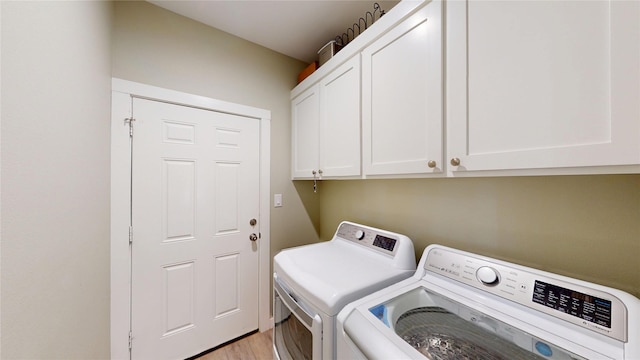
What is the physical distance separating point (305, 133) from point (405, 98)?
997 mm

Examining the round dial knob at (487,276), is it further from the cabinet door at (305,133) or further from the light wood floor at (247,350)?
the light wood floor at (247,350)

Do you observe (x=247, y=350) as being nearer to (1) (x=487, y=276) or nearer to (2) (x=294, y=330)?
(2) (x=294, y=330)

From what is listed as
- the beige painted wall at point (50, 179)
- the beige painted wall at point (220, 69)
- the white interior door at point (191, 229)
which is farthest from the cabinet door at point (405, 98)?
the beige painted wall at point (50, 179)

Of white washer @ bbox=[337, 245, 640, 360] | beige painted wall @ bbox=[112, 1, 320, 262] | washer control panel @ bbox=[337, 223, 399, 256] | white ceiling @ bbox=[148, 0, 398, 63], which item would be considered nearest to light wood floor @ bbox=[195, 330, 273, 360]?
beige painted wall @ bbox=[112, 1, 320, 262]

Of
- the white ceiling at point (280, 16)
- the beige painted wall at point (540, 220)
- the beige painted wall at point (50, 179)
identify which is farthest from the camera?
the white ceiling at point (280, 16)

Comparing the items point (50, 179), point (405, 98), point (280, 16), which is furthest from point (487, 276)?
point (280, 16)

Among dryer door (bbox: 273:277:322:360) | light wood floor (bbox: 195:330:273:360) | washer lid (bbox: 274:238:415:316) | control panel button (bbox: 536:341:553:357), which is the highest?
washer lid (bbox: 274:238:415:316)

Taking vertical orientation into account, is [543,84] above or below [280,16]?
below

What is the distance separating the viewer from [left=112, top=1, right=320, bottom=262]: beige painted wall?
152cm

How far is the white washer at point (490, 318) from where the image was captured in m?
0.65

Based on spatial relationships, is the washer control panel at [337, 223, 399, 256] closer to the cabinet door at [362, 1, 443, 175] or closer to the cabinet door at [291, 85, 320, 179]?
the cabinet door at [362, 1, 443, 175]

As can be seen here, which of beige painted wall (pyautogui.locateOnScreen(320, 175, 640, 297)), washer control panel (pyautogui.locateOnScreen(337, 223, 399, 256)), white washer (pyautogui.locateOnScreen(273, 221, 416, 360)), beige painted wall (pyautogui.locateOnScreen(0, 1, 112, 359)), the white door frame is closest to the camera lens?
beige painted wall (pyautogui.locateOnScreen(0, 1, 112, 359))

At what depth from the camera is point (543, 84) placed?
2.31 ft

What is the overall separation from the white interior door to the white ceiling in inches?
28.3
